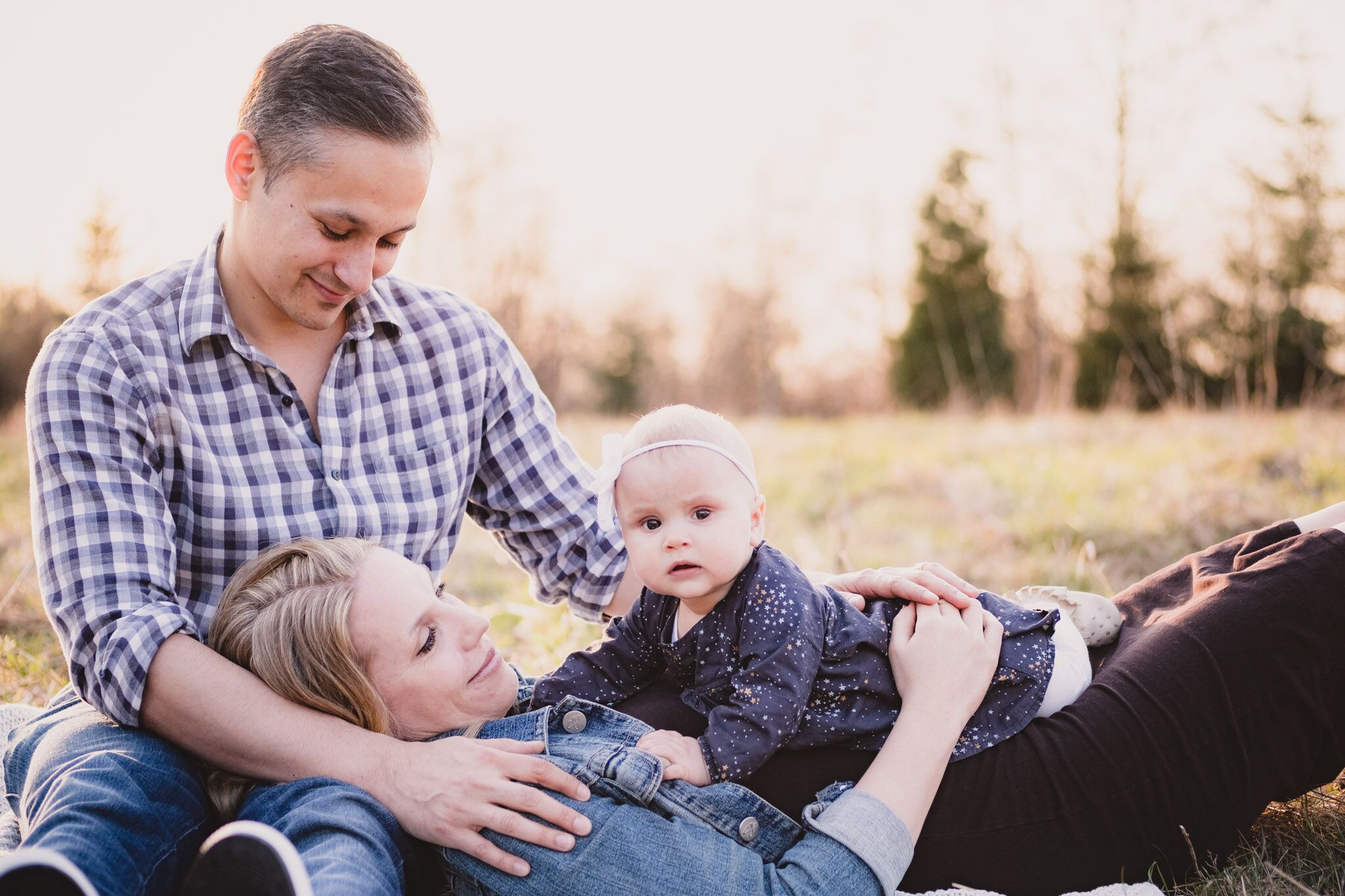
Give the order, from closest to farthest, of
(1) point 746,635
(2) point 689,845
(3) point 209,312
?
(2) point 689,845, (1) point 746,635, (3) point 209,312

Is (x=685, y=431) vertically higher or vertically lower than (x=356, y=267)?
lower

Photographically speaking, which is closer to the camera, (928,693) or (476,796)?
(476,796)

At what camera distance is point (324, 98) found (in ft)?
6.49

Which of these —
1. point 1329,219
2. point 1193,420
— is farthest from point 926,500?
point 1329,219

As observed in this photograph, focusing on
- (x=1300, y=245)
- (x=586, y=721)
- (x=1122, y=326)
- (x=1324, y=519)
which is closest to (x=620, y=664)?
(x=586, y=721)

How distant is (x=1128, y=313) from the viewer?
12930mm

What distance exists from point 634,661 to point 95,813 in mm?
998

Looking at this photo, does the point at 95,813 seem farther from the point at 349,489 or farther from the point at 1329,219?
the point at 1329,219

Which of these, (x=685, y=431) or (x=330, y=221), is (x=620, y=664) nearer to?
(x=685, y=431)

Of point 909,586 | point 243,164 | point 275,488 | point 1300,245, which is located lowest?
point 1300,245

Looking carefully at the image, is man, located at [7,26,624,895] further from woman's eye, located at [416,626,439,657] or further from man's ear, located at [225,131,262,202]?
woman's eye, located at [416,626,439,657]

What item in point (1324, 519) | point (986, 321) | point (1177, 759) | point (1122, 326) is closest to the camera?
point (1177, 759)

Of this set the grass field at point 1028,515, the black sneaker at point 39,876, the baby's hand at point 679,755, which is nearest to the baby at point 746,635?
the baby's hand at point 679,755

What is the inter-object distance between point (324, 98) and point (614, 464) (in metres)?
0.93
